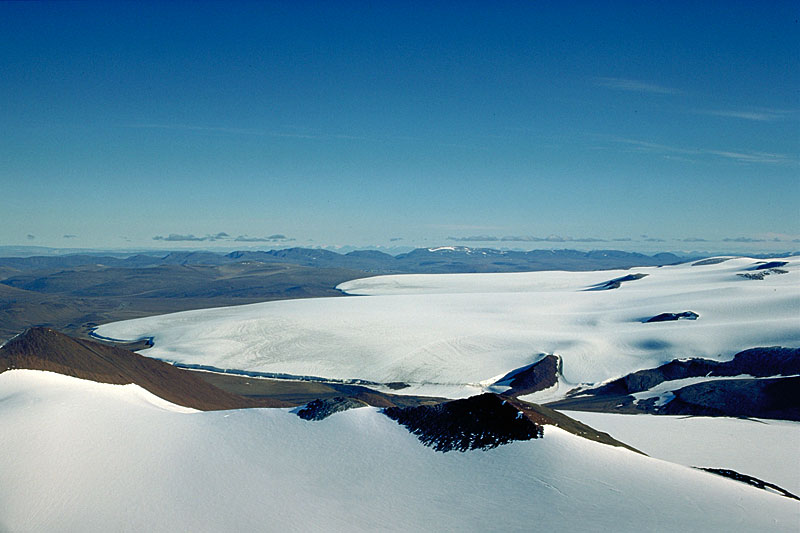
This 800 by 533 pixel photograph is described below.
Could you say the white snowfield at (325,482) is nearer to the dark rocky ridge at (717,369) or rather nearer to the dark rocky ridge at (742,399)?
the dark rocky ridge at (742,399)

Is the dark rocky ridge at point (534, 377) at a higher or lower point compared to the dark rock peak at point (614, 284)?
lower

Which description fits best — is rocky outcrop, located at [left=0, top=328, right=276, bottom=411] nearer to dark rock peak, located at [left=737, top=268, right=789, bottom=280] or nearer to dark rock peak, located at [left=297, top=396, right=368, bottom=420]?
dark rock peak, located at [left=297, top=396, right=368, bottom=420]

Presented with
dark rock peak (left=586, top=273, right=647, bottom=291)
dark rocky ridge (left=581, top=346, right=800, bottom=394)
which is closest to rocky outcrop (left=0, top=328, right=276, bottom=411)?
dark rocky ridge (left=581, top=346, right=800, bottom=394)

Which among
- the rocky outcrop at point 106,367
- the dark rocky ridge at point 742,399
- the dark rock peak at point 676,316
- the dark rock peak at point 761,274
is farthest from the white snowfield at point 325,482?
the dark rock peak at point 761,274

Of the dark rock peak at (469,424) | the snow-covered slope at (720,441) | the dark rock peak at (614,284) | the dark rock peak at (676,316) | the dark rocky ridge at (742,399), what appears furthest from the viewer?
the dark rock peak at (614,284)

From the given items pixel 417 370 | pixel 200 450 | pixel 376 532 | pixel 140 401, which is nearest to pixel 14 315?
pixel 417 370

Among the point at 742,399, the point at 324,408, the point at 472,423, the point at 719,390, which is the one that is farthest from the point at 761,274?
the point at 324,408
